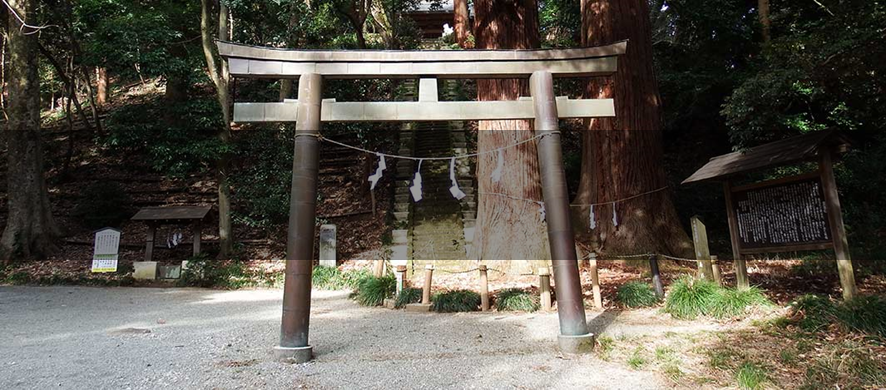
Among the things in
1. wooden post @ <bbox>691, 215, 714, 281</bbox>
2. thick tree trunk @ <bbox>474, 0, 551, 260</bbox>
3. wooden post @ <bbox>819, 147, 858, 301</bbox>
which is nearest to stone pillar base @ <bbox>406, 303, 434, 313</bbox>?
thick tree trunk @ <bbox>474, 0, 551, 260</bbox>

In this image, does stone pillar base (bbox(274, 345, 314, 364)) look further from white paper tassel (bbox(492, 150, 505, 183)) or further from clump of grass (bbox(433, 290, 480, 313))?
Answer: white paper tassel (bbox(492, 150, 505, 183))

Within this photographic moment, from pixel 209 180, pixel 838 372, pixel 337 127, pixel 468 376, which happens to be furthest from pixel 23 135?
pixel 838 372

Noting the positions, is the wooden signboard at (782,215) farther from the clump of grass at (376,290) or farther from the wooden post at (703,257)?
the clump of grass at (376,290)

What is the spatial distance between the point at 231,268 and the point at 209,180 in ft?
25.7

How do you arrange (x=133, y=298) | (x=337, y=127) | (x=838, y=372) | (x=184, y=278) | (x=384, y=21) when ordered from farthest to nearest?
(x=384, y=21) → (x=337, y=127) → (x=184, y=278) → (x=133, y=298) → (x=838, y=372)

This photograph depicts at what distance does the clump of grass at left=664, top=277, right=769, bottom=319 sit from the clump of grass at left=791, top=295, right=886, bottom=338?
1.87ft

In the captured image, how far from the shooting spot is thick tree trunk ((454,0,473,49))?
71.1 feet

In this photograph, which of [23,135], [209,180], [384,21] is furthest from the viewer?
[384,21]

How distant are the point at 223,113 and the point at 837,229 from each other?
1260 cm

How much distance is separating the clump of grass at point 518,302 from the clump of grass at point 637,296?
3.98 ft

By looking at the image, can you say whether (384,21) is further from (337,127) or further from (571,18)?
(571,18)

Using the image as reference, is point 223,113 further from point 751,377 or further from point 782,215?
point 751,377

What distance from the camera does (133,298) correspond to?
8.85m

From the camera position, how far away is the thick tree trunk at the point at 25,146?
11680 millimetres
